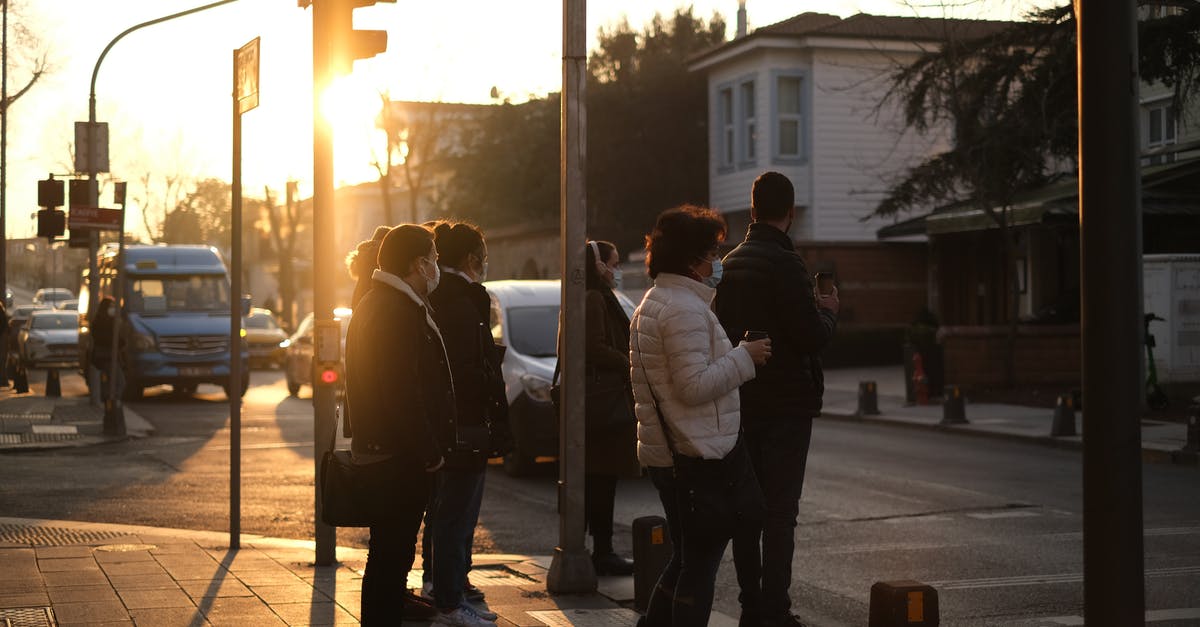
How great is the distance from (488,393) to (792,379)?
1.64m

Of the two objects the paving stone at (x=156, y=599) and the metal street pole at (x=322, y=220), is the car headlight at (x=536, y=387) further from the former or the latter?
the paving stone at (x=156, y=599)

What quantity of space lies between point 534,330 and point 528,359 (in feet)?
2.11

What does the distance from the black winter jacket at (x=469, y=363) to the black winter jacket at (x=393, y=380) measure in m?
1.12

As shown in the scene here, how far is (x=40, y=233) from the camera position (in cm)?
2270

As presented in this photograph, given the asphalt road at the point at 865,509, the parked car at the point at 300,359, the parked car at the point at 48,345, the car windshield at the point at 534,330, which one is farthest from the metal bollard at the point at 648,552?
the parked car at the point at 48,345

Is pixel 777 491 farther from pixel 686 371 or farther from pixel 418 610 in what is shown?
pixel 418 610

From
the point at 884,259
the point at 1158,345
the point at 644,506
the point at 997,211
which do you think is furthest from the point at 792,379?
the point at 884,259

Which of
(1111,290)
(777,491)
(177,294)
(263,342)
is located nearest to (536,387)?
(777,491)

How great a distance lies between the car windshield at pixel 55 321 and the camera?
1772 inches

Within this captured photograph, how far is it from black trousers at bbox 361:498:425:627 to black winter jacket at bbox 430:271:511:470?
3.72 ft

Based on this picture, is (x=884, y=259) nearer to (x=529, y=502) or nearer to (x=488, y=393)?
(x=529, y=502)

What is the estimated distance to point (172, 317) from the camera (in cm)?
2906

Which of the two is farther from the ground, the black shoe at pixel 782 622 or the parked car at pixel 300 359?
the parked car at pixel 300 359

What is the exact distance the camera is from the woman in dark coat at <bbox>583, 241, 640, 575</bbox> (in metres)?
9.01
